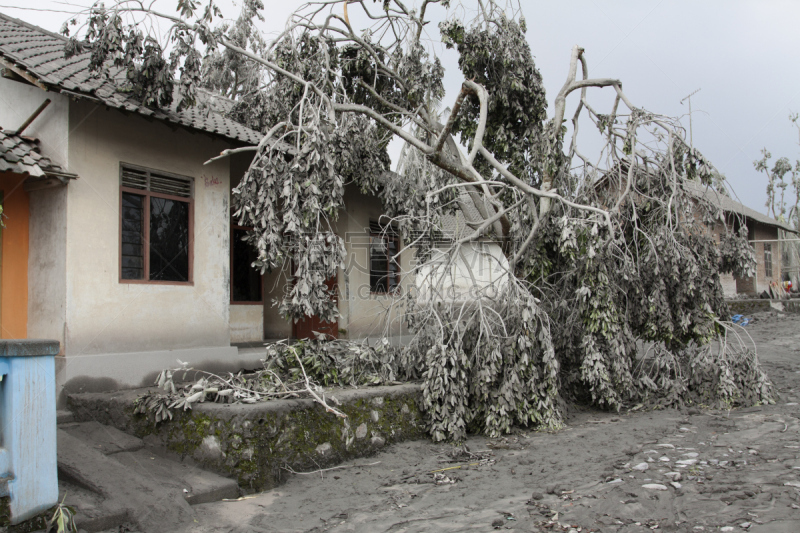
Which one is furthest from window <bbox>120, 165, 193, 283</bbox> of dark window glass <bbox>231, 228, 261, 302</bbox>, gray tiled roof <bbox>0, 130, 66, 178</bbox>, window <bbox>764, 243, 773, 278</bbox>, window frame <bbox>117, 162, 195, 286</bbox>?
window <bbox>764, 243, 773, 278</bbox>

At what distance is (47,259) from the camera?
20.7 feet

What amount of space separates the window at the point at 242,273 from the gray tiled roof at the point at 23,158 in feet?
11.5

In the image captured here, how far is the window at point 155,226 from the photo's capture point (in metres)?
6.95

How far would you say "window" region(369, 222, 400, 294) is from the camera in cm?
1145

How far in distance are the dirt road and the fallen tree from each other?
720 millimetres

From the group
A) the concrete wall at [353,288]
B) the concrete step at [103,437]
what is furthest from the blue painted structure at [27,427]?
the concrete wall at [353,288]

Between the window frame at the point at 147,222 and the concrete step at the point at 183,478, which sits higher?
the window frame at the point at 147,222

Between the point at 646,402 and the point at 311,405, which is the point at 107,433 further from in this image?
the point at 646,402

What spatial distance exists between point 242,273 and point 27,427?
19.9 feet

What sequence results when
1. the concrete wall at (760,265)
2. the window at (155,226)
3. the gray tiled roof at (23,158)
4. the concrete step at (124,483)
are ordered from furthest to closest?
the concrete wall at (760,265), the window at (155,226), the gray tiled roof at (23,158), the concrete step at (124,483)

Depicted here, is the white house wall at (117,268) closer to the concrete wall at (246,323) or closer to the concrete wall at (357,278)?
the concrete wall at (246,323)

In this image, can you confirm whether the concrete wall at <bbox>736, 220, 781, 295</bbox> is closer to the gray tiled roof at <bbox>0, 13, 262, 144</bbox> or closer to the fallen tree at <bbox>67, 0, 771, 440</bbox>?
the fallen tree at <bbox>67, 0, 771, 440</bbox>

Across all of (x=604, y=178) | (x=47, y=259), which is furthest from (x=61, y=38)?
(x=604, y=178)

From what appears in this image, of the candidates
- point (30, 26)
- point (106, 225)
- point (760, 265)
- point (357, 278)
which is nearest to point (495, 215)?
point (357, 278)
